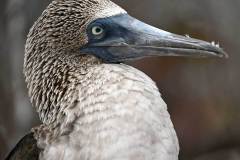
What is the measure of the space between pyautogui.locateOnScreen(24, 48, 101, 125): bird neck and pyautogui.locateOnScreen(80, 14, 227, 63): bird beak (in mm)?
117

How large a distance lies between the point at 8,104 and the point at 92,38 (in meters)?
5.67

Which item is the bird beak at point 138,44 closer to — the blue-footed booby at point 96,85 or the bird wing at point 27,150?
the blue-footed booby at point 96,85

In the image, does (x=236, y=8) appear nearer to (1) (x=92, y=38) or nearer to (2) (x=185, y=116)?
(2) (x=185, y=116)

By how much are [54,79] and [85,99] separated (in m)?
0.40

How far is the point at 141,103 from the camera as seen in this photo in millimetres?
5188

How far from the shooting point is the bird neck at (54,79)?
5.41m

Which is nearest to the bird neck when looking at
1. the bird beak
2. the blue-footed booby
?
the blue-footed booby

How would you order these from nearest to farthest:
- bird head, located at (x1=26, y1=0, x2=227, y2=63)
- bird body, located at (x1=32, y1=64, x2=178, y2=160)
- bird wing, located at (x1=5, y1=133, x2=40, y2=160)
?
1. bird body, located at (x1=32, y1=64, x2=178, y2=160)
2. bird wing, located at (x1=5, y1=133, x2=40, y2=160)
3. bird head, located at (x1=26, y1=0, x2=227, y2=63)

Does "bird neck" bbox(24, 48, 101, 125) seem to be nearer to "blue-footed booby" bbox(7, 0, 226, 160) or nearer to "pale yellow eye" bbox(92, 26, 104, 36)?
"blue-footed booby" bbox(7, 0, 226, 160)

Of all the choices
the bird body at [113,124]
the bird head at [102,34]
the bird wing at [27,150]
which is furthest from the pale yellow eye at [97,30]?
the bird wing at [27,150]

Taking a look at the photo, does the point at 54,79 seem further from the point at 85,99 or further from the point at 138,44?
the point at 138,44

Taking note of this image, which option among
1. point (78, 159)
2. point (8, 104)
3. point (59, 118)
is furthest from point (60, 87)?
point (8, 104)

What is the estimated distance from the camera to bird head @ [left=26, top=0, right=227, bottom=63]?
546 cm

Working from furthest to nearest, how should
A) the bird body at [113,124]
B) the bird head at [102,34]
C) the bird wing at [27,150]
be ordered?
1. the bird head at [102,34]
2. the bird wing at [27,150]
3. the bird body at [113,124]
